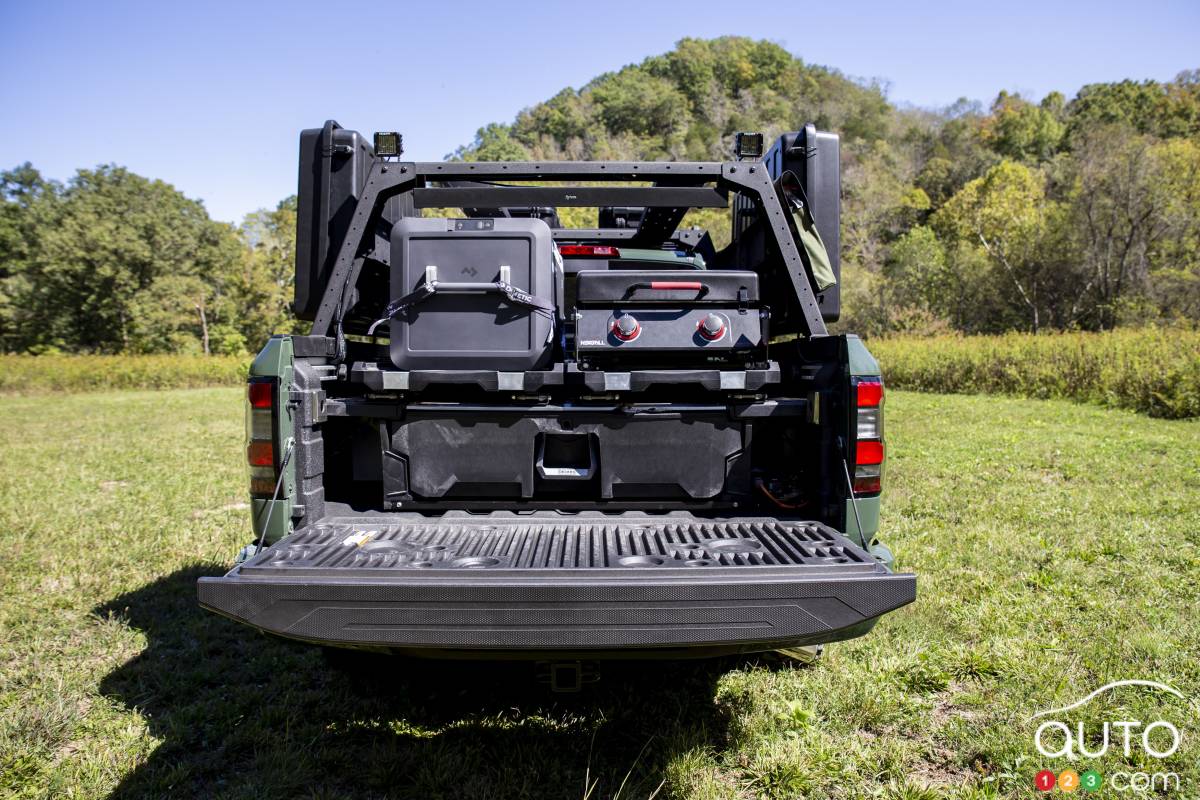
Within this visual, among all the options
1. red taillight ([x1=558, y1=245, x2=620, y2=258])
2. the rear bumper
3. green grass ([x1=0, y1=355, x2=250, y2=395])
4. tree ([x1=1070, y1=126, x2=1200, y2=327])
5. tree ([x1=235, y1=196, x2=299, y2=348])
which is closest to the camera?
the rear bumper

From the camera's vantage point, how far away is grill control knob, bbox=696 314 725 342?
2.80 meters

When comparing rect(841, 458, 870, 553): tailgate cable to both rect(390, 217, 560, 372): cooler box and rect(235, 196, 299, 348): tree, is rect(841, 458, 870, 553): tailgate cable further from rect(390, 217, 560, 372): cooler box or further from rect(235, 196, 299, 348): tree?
rect(235, 196, 299, 348): tree

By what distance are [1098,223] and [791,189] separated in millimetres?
32867

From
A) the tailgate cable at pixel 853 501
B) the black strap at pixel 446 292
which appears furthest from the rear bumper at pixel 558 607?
the black strap at pixel 446 292

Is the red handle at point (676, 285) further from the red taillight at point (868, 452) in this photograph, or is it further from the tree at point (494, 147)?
the tree at point (494, 147)

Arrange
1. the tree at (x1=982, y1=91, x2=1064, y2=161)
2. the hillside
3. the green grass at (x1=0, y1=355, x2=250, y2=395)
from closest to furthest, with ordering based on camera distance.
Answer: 1. the green grass at (x1=0, y1=355, x2=250, y2=395)
2. the hillside
3. the tree at (x1=982, y1=91, x2=1064, y2=161)

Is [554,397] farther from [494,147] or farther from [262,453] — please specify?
[494,147]

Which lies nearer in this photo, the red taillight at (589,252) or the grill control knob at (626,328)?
the grill control knob at (626,328)

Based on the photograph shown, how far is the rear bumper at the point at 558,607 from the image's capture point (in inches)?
75.1

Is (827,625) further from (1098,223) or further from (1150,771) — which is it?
(1098,223)

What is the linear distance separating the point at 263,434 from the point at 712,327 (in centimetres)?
177

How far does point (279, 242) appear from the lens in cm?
4631

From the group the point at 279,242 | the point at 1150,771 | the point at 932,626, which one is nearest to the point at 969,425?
the point at 932,626

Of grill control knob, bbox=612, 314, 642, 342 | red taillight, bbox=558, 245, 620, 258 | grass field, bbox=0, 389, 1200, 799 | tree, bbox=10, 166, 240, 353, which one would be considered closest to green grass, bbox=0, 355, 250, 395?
tree, bbox=10, 166, 240, 353
